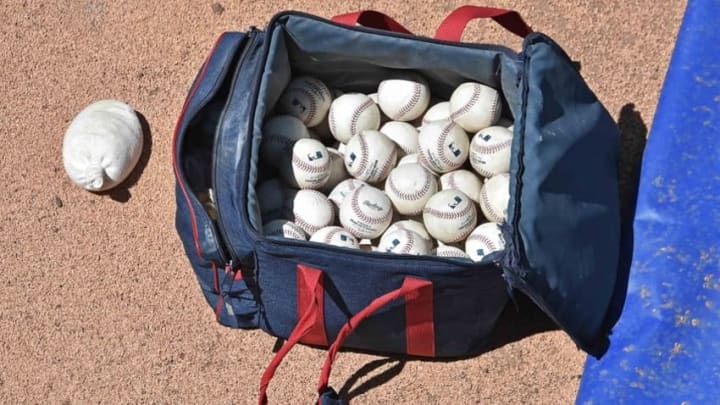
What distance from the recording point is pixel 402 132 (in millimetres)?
2449

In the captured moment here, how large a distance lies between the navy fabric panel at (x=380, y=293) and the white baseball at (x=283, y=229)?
15 centimetres

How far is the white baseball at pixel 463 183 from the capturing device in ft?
7.68

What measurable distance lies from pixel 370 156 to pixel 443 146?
194 millimetres

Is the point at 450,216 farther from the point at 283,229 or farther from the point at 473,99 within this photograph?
the point at 283,229

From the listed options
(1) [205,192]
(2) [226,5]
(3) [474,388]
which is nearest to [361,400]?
(3) [474,388]

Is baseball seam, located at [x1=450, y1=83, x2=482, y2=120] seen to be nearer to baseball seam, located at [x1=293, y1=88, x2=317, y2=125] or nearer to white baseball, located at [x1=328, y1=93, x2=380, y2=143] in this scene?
white baseball, located at [x1=328, y1=93, x2=380, y2=143]

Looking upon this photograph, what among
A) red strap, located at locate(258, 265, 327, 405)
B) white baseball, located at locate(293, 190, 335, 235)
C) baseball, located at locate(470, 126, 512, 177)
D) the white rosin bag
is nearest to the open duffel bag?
red strap, located at locate(258, 265, 327, 405)

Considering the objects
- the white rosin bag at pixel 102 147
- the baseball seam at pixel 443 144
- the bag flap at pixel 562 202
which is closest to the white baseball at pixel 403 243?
the baseball seam at pixel 443 144

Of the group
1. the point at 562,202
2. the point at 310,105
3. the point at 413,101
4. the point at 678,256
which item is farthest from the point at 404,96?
the point at 678,256

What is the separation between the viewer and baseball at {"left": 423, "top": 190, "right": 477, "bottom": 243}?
7.33 ft

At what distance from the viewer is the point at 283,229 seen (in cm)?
226

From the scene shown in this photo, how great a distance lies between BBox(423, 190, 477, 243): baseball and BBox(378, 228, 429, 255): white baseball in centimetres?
5

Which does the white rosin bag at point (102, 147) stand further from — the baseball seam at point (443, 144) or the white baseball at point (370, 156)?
the baseball seam at point (443, 144)

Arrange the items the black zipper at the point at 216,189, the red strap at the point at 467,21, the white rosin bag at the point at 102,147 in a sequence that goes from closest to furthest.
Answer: the black zipper at the point at 216,189, the red strap at the point at 467,21, the white rosin bag at the point at 102,147
